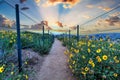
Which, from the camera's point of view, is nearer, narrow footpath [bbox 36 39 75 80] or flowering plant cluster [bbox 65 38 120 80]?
flowering plant cluster [bbox 65 38 120 80]

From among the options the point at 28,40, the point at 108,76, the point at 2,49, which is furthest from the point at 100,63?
the point at 28,40

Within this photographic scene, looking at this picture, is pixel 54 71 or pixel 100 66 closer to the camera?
pixel 100 66

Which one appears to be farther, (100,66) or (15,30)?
(15,30)

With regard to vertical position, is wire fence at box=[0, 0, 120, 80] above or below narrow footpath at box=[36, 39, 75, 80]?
above

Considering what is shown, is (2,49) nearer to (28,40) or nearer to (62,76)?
(62,76)

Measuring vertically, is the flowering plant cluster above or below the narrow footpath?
above

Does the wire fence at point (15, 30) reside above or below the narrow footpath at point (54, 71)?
above

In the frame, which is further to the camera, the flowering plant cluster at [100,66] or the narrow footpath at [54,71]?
the narrow footpath at [54,71]

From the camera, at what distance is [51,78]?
4.92 metres

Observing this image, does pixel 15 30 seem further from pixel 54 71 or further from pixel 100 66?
pixel 100 66

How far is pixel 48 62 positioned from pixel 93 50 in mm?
2283

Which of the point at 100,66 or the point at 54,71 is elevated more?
the point at 100,66

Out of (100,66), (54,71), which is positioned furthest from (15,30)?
(100,66)

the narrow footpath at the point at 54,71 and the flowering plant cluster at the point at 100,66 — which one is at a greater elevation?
the flowering plant cluster at the point at 100,66
